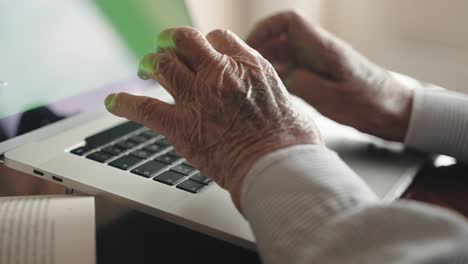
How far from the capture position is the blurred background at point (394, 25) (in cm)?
86

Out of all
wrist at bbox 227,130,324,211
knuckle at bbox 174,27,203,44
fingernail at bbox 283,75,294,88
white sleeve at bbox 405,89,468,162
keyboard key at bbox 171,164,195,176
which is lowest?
white sleeve at bbox 405,89,468,162

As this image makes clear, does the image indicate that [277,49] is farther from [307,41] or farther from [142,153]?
[142,153]

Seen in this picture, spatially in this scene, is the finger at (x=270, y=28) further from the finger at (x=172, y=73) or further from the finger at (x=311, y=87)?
the finger at (x=172, y=73)

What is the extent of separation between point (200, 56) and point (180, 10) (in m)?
0.34

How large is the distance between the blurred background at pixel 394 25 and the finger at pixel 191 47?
0.38 m

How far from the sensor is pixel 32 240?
437mm

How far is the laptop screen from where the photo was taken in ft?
1.85

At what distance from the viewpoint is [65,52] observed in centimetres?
63

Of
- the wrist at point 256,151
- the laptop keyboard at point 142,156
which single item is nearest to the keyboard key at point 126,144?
the laptop keyboard at point 142,156

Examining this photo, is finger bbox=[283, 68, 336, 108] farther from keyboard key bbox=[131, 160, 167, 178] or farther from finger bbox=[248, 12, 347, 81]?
keyboard key bbox=[131, 160, 167, 178]

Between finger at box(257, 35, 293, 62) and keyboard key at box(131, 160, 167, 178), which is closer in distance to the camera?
keyboard key at box(131, 160, 167, 178)

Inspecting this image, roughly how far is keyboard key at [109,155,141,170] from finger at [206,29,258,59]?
152 millimetres

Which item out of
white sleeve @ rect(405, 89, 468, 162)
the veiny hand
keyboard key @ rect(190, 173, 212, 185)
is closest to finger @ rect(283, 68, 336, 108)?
the veiny hand

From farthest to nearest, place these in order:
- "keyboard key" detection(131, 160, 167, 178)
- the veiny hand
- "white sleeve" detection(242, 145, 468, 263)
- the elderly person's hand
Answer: the veiny hand, "keyboard key" detection(131, 160, 167, 178), the elderly person's hand, "white sleeve" detection(242, 145, 468, 263)
